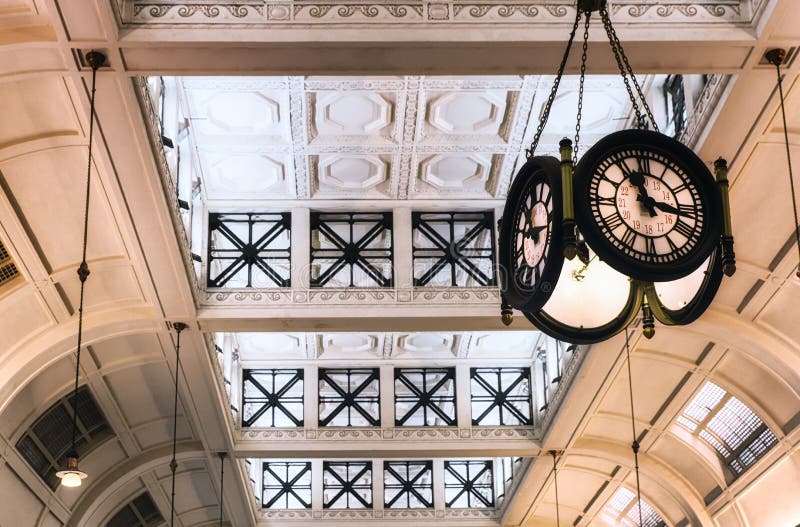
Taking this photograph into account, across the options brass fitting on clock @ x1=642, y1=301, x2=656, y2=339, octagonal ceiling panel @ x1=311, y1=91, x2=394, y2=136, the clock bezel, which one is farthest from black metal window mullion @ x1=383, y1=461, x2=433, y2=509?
the clock bezel

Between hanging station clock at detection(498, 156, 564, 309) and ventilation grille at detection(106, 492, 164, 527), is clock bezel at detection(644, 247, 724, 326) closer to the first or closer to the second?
hanging station clock at detection(498, 156, 564, 309)

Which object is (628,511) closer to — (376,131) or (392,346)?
(392,346)

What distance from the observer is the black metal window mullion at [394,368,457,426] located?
2197 cm

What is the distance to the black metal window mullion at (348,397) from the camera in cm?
2191

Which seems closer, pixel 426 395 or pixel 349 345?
pixel 349 345

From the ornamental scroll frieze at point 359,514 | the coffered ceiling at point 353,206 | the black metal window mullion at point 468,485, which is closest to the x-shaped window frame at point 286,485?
the ornamental scroll frieze at point 359,514

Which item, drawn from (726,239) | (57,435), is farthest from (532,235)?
(57,435)

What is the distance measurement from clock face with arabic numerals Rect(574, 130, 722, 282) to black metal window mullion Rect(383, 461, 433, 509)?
1779 cm

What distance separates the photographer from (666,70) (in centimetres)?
1170

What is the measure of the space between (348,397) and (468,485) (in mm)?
4342

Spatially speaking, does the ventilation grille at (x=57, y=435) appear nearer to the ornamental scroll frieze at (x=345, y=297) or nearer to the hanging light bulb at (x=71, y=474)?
the ornamental scroll frieze at (x=345, y=297)

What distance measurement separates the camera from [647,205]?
734cm

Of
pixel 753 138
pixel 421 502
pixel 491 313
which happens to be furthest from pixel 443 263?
pixel 421 502

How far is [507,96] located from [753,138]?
3864 mm
